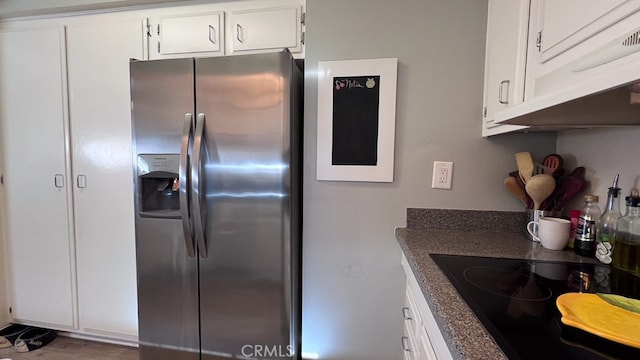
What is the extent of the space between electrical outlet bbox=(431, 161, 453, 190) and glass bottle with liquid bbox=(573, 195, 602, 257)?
1.57ft

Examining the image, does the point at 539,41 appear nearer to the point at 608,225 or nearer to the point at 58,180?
the point at 608,225

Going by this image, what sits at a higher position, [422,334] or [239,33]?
[239,33]

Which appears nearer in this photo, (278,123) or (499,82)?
(499,82)

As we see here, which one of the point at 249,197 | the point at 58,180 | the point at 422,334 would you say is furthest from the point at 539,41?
the point at 58,180

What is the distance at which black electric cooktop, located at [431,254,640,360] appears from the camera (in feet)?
1.65

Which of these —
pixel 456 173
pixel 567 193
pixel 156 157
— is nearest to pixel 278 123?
pixel 156 157

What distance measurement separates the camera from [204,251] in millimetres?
1300

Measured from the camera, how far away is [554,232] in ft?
3.47

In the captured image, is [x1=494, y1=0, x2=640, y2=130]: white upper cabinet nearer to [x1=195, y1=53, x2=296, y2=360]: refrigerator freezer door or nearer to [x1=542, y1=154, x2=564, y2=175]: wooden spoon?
[x1=542, y1=154, x2=564, y2=175]: wooden spoon

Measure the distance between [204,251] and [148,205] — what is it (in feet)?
1.29

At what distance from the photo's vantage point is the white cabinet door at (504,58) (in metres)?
0.94

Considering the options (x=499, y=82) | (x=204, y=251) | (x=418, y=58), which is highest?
(x=418, y=58)

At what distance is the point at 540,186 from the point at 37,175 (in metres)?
2.91

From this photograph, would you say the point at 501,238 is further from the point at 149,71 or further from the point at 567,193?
the point at 149,71
